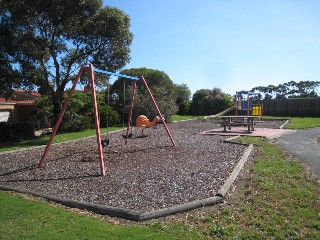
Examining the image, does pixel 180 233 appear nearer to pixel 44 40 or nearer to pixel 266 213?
pixel 266 213

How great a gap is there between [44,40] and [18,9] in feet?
5.30

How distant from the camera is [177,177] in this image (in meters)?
7.60

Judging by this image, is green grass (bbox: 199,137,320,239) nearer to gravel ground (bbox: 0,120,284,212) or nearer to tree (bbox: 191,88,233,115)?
gravel ground (bbox: 0,120,284,212)

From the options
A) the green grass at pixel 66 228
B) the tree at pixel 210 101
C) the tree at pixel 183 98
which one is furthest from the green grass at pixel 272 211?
the tree at pixel 183 98

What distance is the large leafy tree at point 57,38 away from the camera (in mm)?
14547

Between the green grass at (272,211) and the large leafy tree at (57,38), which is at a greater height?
the large leafy tree at (57,38)

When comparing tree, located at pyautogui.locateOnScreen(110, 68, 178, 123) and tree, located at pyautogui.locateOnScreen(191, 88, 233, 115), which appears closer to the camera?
tree, located at pyautogui.locateOnScreen(110, 68, 178, 123)

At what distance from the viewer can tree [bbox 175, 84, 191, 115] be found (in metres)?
38.6

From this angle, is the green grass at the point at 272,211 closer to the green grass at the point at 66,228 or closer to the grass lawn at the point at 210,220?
the grass lawn at the point at 210,220

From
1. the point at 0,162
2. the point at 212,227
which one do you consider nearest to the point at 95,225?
the point at 212,227

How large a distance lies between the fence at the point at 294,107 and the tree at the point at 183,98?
8346 millimetres

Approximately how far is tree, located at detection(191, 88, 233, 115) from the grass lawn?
2844cm

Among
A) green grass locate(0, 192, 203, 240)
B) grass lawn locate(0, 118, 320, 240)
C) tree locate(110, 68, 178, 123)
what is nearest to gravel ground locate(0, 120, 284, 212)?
grass lawn locate(0, 118, 320, 240)

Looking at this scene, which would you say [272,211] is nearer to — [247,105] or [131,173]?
[131,173]
